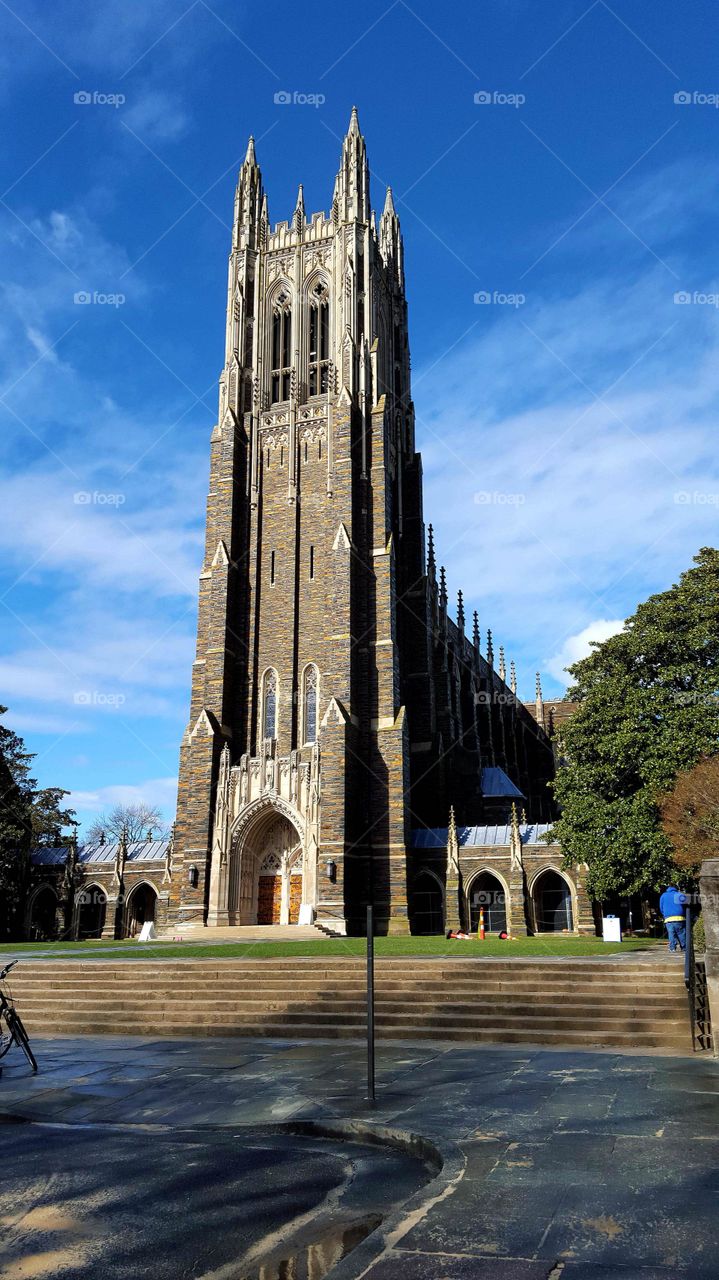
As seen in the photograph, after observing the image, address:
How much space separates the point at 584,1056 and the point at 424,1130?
169 inches

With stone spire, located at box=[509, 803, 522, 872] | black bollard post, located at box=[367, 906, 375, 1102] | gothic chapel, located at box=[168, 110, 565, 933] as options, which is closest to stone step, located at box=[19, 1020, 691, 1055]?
black bollard post, located at box=[367, 906, 375, 1102]

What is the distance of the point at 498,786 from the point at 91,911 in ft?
70.5

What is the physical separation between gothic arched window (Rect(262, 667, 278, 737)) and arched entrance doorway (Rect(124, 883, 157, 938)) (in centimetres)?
993

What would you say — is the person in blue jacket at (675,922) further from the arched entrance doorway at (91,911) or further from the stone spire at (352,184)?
the stone spire at (352,184)

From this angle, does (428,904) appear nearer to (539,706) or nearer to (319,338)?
(319,338)

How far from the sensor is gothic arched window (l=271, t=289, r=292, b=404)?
142ft

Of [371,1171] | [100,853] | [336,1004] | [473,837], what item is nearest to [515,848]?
[473,837]

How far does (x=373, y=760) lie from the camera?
35.8 m

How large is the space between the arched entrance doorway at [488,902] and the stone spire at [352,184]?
31.3m

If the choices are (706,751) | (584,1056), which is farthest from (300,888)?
(584,1056)

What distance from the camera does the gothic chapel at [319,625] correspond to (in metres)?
34.8

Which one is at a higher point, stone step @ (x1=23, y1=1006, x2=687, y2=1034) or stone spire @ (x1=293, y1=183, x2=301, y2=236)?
stone spire @ (x1=293, y1=183, x2=301, y2=236)

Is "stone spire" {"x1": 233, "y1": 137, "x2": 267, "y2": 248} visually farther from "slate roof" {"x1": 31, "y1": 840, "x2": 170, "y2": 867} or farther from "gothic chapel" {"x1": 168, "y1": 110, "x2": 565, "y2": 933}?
"slate roof" {"x1": 31, "y1": 840, "x2": 170, "y2": 867}

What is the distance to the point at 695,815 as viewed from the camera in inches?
1040
